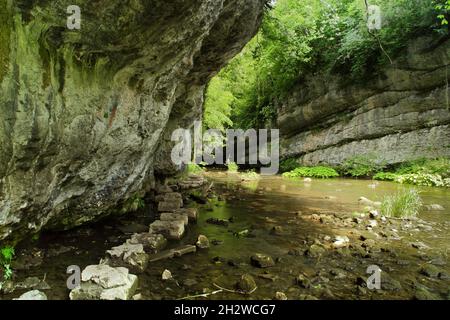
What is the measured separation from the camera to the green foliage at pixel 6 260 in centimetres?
430

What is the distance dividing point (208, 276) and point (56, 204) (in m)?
2.71

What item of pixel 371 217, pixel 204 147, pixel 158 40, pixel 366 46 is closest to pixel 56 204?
pixel 158 40

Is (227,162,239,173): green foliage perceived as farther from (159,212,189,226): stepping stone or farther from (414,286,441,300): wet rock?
(414,286,441,300): wet rock

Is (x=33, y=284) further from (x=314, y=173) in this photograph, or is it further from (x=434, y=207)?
(x=314, y=173)

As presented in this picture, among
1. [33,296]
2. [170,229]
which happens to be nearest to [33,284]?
[33,296]

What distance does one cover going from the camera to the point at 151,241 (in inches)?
231

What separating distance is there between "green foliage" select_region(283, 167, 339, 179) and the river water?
11381 millimetres

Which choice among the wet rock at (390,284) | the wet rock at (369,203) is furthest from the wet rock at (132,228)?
the wet rock at (369,203)

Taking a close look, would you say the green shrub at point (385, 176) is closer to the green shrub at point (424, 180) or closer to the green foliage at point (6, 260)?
the green shrub at point (424, 180)

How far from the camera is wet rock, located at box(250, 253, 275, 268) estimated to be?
5.16 metres

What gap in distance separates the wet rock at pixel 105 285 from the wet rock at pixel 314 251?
2.94 m

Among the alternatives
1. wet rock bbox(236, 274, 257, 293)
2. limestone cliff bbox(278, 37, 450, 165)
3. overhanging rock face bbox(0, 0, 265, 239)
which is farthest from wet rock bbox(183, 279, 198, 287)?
limestone cliff bbox(278, 37, 450, 165)
